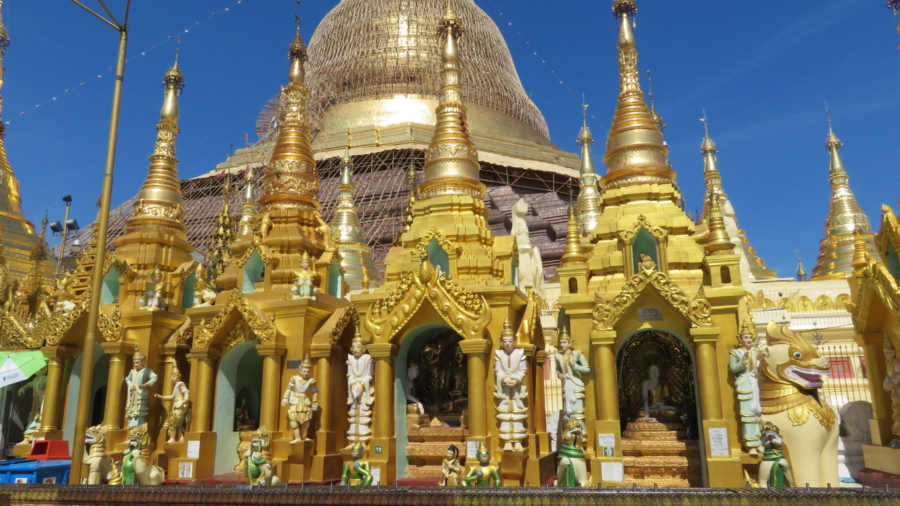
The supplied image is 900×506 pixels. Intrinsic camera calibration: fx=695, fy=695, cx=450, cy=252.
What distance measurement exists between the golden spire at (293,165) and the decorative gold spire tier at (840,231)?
23.0 m

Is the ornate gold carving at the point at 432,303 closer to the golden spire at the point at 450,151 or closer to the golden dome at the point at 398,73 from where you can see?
the golden spire at the point at 450,151

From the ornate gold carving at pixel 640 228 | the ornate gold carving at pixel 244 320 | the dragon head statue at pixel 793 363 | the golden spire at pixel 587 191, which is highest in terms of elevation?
the golden spire at pixel 587 191

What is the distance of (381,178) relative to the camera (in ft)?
139

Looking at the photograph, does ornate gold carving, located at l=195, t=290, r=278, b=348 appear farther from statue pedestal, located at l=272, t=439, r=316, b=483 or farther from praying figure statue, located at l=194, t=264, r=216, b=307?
statue pedestal, located at l=272, t=439, r=316, b=483

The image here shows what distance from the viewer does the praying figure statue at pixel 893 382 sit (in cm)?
1242

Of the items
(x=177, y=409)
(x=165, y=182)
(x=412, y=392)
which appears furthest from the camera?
(x=165, y=182)

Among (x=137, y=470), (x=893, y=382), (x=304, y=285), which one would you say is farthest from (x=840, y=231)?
(x=137, y=470)

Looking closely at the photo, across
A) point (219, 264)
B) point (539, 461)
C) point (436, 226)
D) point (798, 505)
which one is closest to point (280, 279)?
point (436, 226)

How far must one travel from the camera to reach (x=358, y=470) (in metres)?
12.0

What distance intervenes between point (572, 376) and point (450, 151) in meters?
6.93

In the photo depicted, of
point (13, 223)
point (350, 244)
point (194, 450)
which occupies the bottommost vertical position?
point (194, 450)

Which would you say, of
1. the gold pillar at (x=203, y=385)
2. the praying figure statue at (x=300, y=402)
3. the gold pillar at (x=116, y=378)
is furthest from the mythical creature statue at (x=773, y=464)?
the gold pillar at (x=116, y=378)

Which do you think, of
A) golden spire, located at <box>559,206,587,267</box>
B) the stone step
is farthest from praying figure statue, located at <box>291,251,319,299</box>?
the stone step

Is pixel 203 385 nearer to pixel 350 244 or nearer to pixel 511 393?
pixel 511 393
